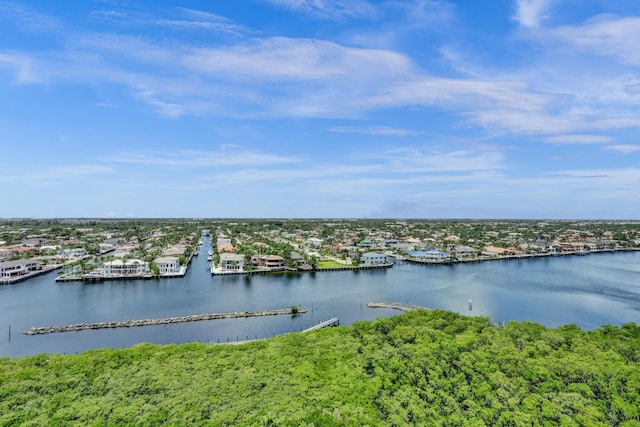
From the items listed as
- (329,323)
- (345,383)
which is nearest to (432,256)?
(329,323)

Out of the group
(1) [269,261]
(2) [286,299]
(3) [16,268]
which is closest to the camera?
(2) [286,299]

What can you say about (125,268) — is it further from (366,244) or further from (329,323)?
(366,244)

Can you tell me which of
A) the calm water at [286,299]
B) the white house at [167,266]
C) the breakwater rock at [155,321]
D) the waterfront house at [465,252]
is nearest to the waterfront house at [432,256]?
the waterfront house at [465,252]

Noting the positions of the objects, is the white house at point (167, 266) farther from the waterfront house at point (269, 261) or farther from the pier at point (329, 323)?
the pier at point (329, 323)

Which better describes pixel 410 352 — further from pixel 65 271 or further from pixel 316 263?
pixel 65 271

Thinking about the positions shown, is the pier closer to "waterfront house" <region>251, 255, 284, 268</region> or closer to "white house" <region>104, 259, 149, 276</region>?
"waterfront house" <region>251, 255, 284, 268</region>
